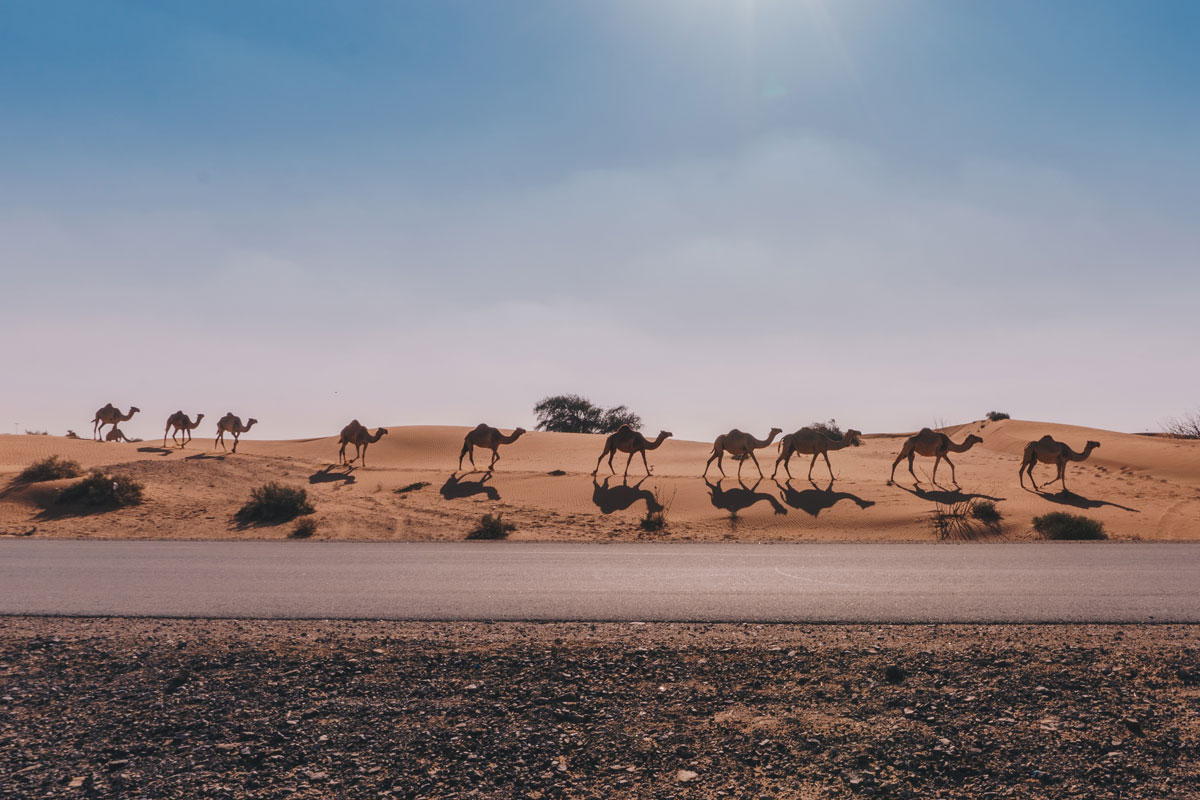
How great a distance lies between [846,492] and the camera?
2422 centimetres

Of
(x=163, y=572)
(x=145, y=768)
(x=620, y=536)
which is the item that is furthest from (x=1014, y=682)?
(x=620, y=536)

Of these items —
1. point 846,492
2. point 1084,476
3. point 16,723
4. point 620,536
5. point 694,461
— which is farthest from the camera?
point 694,461

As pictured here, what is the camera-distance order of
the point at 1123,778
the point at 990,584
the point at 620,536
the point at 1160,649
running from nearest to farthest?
the point at 1123,778
the point at 1160,649
the point at 990,584
the point at 620,536

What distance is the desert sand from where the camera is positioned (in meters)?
20.0

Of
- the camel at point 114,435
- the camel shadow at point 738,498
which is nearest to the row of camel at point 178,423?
the camel at point 114,435

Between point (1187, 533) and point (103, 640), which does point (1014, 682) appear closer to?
point (103, 640)

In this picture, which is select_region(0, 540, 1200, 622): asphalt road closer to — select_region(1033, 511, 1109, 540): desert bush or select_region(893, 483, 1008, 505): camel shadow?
select_region(1033, 511, 1109, 540): desert bush

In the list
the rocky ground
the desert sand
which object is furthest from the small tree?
the rocky ground

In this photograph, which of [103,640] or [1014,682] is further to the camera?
[103,640]

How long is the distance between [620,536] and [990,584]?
30.9ft

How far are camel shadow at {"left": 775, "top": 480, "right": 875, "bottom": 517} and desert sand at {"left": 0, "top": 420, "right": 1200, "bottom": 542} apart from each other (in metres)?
0.06

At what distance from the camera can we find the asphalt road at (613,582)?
9469 millimetres

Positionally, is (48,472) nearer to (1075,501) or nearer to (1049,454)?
(1075,501)

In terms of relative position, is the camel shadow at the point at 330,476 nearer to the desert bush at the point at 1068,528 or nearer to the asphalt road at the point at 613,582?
the asphalt road at the point at 613,582
